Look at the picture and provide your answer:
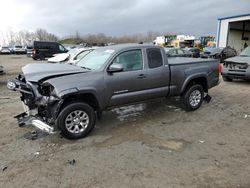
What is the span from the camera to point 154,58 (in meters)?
5.95

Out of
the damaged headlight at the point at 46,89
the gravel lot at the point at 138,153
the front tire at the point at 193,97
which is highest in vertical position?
the damaged headlight at the point at 46,89

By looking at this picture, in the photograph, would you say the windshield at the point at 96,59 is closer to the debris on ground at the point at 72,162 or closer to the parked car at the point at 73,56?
the debris on ground at the point at 72,162

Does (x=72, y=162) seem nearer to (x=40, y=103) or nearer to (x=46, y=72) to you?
(x=40, y=103)

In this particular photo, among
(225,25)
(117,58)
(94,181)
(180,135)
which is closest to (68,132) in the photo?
(94,181)

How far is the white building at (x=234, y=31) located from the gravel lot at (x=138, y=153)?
24.2 metres

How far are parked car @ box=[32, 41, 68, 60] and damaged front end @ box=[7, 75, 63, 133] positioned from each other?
2098 cm

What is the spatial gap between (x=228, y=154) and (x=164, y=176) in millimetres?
1450

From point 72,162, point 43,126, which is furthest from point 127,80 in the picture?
point 72,162

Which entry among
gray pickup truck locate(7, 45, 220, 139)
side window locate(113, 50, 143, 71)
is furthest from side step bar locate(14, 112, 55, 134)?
side window locate(113, 50, 143, 71)

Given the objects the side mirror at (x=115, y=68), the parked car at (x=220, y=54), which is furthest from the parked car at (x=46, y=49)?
the side mirror at (x=115, y=68)

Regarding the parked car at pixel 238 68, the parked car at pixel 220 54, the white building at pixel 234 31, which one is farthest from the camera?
the white building at pixel 234 31

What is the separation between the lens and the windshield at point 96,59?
5.35 m

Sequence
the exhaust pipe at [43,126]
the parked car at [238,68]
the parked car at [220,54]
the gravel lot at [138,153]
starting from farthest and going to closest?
1. the parked car at [220,54]
2. the parked car at [238,68]
3. the exhaust pipe at [43,126]
4. the gravel lot at [138,153]

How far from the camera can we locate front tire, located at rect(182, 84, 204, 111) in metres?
6.77
